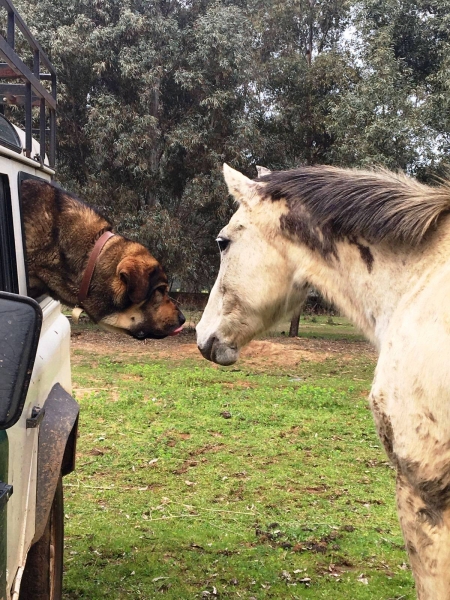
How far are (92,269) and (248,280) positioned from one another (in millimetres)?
1068

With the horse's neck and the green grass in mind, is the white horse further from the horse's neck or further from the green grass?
the green grass

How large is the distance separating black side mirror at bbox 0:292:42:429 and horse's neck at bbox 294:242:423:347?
146 centimetres

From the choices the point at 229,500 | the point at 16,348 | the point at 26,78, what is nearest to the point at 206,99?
the point at 229,500

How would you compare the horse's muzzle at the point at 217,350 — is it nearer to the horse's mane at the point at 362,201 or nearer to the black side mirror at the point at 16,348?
the horse's mane at the point at 362,201

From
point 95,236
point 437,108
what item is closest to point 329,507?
point 95,236

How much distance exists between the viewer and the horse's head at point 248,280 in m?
2.71

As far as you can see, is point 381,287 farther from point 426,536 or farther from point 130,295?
point 130,295

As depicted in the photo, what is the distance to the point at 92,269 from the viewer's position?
133 inches

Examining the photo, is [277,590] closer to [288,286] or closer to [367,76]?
[288,286]

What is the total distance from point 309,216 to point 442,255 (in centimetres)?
63

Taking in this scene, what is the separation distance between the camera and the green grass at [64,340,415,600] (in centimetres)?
369

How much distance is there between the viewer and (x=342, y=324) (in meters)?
22.0

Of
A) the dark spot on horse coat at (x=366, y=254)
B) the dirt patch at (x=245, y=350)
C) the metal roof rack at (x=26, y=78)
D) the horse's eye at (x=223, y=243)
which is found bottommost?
the dirt patch at (x=245, y=350)

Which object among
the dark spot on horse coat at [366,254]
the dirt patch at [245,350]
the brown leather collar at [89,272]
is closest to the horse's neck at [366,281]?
the dark spot on horse coat at [366,254]
